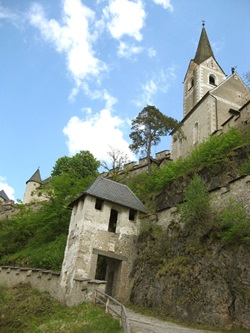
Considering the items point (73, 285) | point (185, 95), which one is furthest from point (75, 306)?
point (185, 95)

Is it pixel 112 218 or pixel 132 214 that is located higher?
pixel 132 214

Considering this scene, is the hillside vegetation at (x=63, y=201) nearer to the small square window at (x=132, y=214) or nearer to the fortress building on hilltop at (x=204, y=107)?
the small square window at (x=132, y=214)

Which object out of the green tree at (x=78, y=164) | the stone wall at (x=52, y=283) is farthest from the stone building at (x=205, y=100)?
the stone wall at (x=52, y=283)

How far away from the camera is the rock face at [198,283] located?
1245 centimetres

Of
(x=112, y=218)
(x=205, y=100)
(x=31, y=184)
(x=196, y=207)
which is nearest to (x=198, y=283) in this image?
(x=196, y=207)

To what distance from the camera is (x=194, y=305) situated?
13.4 meters

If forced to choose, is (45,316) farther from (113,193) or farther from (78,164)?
(78,164)

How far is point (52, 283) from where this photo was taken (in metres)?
18.8

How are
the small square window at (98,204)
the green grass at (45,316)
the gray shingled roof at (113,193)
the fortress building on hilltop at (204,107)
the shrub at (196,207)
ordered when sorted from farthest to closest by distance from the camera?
the fortress building on hilltop at (204,107) < the small square window at (98,204) < the gray shingled roof at (113,193) < the shrub at (196,207) < the green grass at (45,316)

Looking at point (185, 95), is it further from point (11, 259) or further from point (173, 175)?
point (11, 259)

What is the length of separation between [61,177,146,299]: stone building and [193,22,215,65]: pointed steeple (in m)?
26.3

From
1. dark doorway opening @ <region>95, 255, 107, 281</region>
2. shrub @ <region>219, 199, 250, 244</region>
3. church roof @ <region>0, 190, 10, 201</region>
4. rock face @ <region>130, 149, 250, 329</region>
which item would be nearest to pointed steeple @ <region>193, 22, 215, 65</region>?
rock face @ <region>130, 149, 250, 329</region>

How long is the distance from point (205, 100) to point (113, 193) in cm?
1580

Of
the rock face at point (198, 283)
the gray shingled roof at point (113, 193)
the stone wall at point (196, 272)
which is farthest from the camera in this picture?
the gray shingled roof at point (113, 193)
